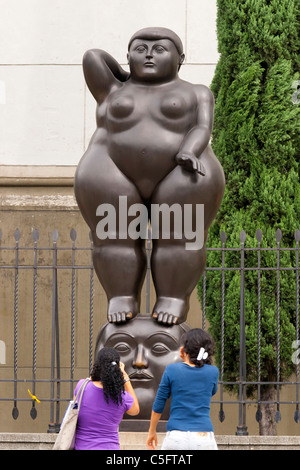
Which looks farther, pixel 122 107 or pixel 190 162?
pixel 122 107

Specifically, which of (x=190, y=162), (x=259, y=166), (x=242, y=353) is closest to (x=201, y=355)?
(x=190, y=162)

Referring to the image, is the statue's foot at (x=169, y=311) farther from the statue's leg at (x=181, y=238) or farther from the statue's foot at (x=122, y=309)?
the statue's foot at (x=122, y=309)

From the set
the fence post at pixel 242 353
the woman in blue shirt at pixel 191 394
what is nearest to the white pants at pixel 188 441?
the woman in blue shirt at pixel 191 394

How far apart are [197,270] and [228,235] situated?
8.17ft

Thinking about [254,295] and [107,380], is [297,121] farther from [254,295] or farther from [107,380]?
[107,380]

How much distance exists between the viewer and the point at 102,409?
435 centimetres

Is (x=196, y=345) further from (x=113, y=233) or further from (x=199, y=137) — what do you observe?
(x=199, y=137)

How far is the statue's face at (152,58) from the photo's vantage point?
18.8ft

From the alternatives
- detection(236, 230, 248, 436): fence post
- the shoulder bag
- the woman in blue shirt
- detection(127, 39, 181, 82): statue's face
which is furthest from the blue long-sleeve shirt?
detection(236, 230, 248, 436): fence post

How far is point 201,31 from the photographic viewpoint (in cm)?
969

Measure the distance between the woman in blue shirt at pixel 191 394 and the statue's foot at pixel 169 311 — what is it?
1162mm

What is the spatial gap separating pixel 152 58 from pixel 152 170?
729mm

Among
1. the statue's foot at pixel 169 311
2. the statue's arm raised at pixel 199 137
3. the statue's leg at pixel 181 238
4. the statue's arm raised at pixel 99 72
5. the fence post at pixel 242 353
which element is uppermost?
the statue's arm raised at pixel 99 72

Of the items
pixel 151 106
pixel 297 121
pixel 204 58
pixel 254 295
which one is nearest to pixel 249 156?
pixel 297 121
